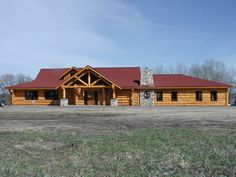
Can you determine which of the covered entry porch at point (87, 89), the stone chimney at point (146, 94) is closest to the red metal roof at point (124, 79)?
the stone chimney at point (146, 94)

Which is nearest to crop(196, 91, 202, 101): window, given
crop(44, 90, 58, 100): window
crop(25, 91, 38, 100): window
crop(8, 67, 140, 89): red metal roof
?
crop(8, 67, 140, 89): red metal roof

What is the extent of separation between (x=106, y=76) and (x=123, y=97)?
3808 mm

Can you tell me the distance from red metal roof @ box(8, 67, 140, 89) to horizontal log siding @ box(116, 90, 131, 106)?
874mm

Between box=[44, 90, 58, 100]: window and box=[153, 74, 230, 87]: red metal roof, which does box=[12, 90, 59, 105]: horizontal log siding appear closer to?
box=[44, 90, 58, 100]: window

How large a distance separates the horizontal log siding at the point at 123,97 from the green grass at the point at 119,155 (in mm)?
23337

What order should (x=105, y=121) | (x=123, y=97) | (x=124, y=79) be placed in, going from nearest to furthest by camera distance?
(x=105, y=121)
(x=123, y=97)
(x=124, y=79)

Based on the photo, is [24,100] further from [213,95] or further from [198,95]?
[213,95]

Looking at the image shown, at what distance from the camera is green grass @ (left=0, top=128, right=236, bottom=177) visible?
566 centimetres

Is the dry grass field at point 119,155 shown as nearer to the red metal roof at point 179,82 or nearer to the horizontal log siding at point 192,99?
the horizontal log siding at point 192,99

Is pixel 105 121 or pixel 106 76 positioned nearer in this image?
pixel 105 121

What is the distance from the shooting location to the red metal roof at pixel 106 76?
33.8 meters

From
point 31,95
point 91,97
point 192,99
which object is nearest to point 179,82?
point 192,99

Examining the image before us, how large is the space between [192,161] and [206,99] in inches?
1100

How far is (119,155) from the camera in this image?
23.3 ft
